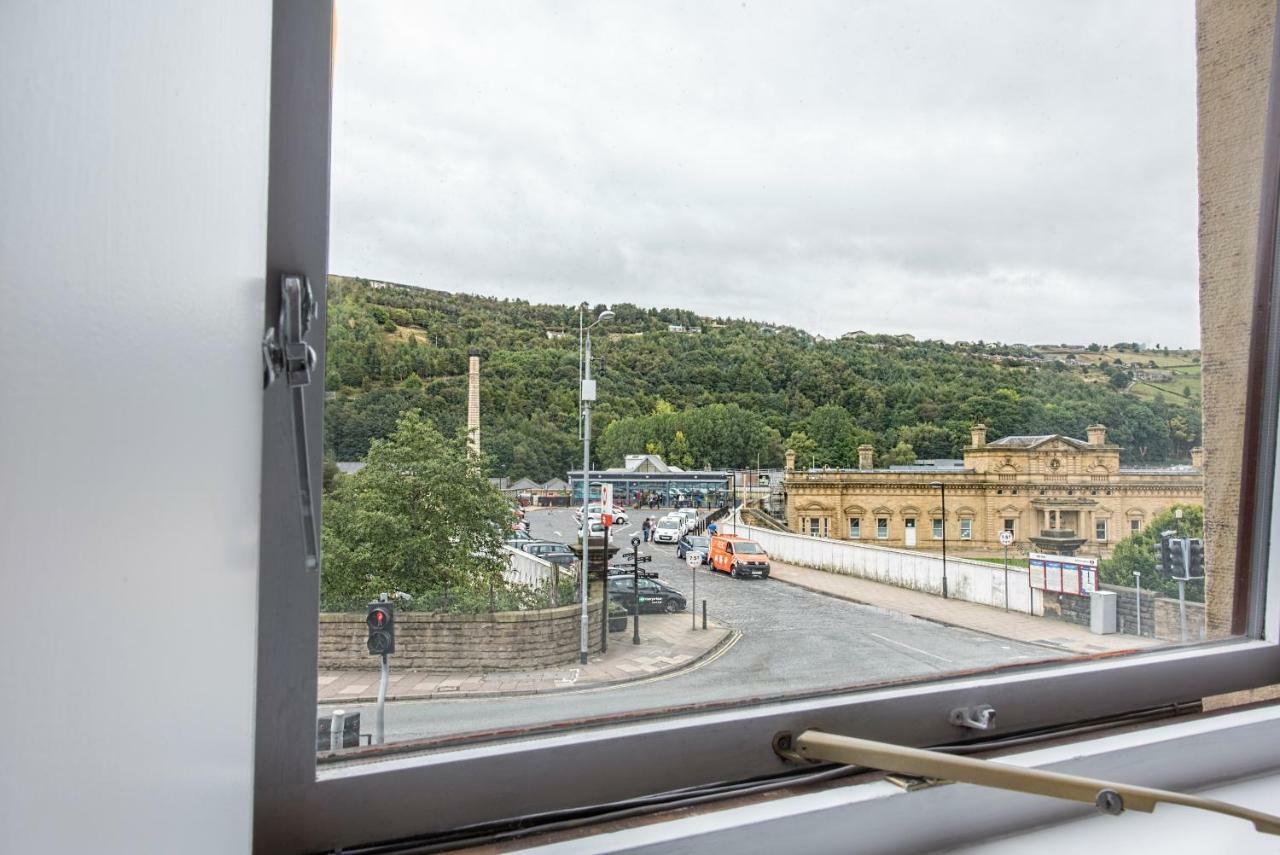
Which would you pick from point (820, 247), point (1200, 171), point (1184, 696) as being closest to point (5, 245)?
point (820, 247)

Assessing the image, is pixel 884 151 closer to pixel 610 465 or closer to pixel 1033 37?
pixel 1033 37

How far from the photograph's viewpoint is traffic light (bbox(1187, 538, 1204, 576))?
1.50 m

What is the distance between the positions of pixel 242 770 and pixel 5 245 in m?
0.52

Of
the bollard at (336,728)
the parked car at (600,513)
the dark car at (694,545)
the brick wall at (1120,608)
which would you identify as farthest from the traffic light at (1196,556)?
the bollard at (336,728)

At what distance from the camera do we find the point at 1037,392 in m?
1.41

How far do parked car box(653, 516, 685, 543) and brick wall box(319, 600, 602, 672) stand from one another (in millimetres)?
128

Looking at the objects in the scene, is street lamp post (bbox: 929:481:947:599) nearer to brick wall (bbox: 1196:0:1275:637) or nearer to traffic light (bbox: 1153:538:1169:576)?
traffic light (bbox: 1153:538:1169:576)

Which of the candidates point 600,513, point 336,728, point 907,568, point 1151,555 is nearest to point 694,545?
point 600,513

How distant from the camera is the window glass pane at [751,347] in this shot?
95cm

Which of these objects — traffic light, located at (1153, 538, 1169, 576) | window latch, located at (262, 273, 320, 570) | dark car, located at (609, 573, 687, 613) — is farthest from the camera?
traffic light, located at (1153, 538, 1169, 576)

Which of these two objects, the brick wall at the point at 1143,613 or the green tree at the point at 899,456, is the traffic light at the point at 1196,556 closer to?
the brick wall at the point at 1143,613

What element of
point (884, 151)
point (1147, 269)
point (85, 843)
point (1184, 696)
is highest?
point (884, 151)

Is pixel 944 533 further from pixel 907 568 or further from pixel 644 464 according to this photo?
pixel 644 464

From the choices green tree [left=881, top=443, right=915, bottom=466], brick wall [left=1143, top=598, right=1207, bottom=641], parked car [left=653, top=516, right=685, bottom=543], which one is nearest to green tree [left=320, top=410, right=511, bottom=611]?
parked car [left=653, top=516, right=685, bottom=543]
